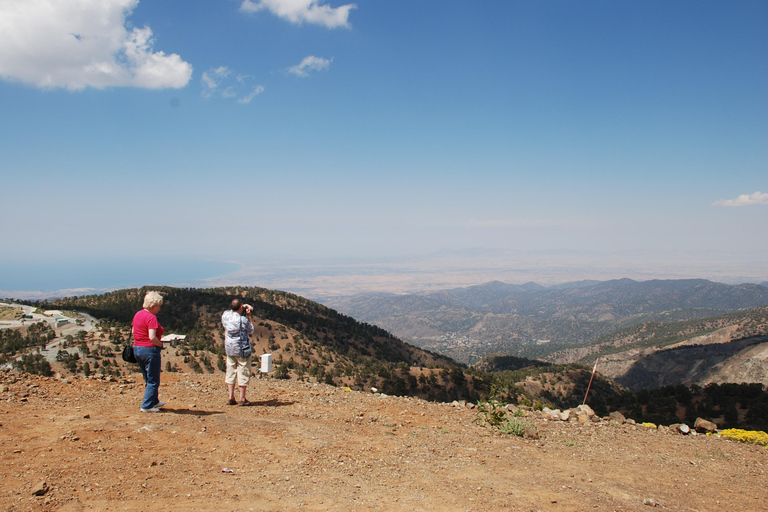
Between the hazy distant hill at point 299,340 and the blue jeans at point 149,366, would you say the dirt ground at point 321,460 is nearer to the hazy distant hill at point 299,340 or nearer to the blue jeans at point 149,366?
the blue jeans at point 149,366

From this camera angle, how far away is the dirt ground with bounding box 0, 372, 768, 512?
5.04 m

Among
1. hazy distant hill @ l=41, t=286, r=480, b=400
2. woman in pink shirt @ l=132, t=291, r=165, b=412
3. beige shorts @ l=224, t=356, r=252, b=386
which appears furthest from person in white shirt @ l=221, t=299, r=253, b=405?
hazy distant hill @ l=41, t=286, r=480, b=400

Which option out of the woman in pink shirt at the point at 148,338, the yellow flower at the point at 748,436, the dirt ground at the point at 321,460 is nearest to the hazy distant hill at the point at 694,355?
the yellow flower at the point at 748,436

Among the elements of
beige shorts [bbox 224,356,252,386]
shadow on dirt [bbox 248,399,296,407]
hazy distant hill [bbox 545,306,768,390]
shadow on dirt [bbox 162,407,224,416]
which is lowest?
hazy distant hill [bbox 545,306,768,390]

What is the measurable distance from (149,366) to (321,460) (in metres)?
3.99

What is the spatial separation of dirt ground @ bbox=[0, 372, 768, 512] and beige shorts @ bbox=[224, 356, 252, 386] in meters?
0.63

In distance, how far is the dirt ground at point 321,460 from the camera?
16.5 ft

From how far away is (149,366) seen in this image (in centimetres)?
780

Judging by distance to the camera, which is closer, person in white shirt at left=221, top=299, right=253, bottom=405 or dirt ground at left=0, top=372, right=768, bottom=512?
dirt ground at left=0, top=372, right=768, bottom=512

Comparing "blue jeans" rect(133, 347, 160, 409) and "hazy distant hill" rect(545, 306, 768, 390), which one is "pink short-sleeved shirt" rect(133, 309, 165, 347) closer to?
"blue jeans" rect(133, 347, 160, 409)

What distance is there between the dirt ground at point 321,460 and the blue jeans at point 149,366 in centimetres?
34

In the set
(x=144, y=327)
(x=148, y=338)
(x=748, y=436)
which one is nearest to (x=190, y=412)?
(x=148, y=338)

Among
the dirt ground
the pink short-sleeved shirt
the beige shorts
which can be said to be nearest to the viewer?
the dirt ground

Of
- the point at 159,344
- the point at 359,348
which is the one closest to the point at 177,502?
the point at 159,344
